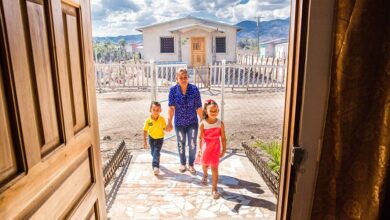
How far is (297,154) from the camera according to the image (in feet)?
4.71

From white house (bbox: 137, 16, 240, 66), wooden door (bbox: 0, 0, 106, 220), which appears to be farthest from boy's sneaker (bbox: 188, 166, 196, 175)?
white house (bbox: 137, 16, 240, 66)

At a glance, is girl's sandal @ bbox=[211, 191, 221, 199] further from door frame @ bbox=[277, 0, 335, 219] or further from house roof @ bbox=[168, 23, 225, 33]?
house roof @ bbox=[168, 23, 225, 33]

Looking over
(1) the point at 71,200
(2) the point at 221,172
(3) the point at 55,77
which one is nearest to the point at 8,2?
(3) the point at 55,77

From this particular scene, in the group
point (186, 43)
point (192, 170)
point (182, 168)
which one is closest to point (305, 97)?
point (192, 170)

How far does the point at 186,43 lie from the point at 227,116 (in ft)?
39.4

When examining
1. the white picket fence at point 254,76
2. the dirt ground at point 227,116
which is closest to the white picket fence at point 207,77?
the white picket fence at point 254,76

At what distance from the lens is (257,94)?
38.0 feet

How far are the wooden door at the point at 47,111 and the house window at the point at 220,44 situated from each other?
1866 centimetres

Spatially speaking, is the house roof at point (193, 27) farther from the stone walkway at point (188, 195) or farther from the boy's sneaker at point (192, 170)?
the boy's sneaker at point (192, 170)

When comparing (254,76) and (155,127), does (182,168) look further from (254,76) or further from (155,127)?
(254,76)

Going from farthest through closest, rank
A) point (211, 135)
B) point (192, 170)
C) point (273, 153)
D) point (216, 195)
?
point (273, 153), point (192, 170), point (216, 195), point (211, 135)

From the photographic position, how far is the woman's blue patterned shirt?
4105 mm

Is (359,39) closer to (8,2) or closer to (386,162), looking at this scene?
(386,162)

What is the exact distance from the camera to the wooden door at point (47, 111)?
0.95 meters
